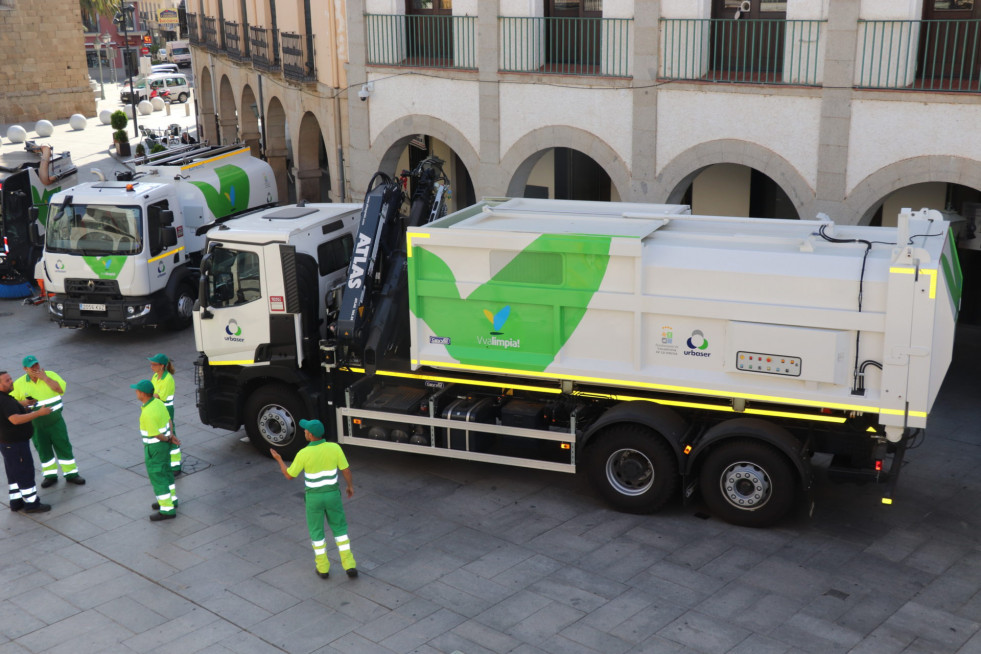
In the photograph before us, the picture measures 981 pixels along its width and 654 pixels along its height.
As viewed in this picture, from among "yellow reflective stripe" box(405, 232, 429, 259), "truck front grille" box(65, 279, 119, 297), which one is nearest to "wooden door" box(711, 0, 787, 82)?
"yellow reflective stripe" box(405, 232, 429, 259)

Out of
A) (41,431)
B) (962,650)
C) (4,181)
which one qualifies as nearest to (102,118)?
(4,181)

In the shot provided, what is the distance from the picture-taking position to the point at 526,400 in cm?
1164

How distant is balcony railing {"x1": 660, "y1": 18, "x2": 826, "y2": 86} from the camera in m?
14.9

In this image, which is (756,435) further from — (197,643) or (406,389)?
(197,643)

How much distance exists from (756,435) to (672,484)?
42.1 inches

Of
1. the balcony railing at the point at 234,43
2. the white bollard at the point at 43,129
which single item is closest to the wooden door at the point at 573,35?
the balcony railing at the point at 234,43

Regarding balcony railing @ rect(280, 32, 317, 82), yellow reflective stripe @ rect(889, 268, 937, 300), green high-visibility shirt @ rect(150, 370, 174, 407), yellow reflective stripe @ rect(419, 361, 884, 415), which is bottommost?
green high-visibility shirt @ rect(150, 370, 174, 407)

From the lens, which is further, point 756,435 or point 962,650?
point 756,435

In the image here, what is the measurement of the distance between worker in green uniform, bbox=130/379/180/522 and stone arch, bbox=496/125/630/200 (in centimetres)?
813

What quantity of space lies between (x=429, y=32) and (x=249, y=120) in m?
14.9

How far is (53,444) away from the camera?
1235cm

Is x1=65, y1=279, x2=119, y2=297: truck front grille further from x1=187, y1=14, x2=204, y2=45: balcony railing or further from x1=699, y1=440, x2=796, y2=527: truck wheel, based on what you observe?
x1=187, y1=14, x2=204, y2=45: balcony railing

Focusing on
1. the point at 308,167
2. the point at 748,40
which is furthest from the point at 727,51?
the point at 308,167

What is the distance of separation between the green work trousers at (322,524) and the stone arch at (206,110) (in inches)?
1216
